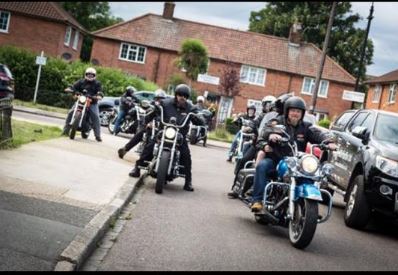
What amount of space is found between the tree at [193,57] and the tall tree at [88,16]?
34079mm

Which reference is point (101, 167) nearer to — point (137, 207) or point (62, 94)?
point (137, 207)

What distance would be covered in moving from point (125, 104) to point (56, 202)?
12870mm

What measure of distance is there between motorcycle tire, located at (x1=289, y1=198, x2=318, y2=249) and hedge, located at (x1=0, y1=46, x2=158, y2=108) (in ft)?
91.8

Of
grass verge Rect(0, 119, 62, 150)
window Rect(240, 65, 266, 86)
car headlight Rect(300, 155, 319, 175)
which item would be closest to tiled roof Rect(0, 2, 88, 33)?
window Rect(240, 65, 266, 86)

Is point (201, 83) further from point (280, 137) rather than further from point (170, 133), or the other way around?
point (280, 137)

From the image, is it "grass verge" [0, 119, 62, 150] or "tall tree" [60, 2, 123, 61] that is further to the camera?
"tall tree" [60, 2, 123, 61]

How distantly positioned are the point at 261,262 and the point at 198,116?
4748 mm

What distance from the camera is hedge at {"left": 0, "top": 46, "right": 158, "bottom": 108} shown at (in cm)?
3422

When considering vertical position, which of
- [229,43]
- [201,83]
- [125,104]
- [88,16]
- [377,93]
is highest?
[88,16]

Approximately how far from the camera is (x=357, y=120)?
452 inches

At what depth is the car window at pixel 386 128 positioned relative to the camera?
32.8ft

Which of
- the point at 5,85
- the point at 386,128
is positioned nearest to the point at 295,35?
the point at 5,85

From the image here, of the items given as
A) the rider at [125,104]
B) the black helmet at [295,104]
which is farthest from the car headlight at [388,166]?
the rider at [125,104]

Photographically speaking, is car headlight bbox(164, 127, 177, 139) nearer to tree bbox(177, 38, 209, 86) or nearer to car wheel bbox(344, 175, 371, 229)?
car wheel bbox(344, 175, 371, 229)
